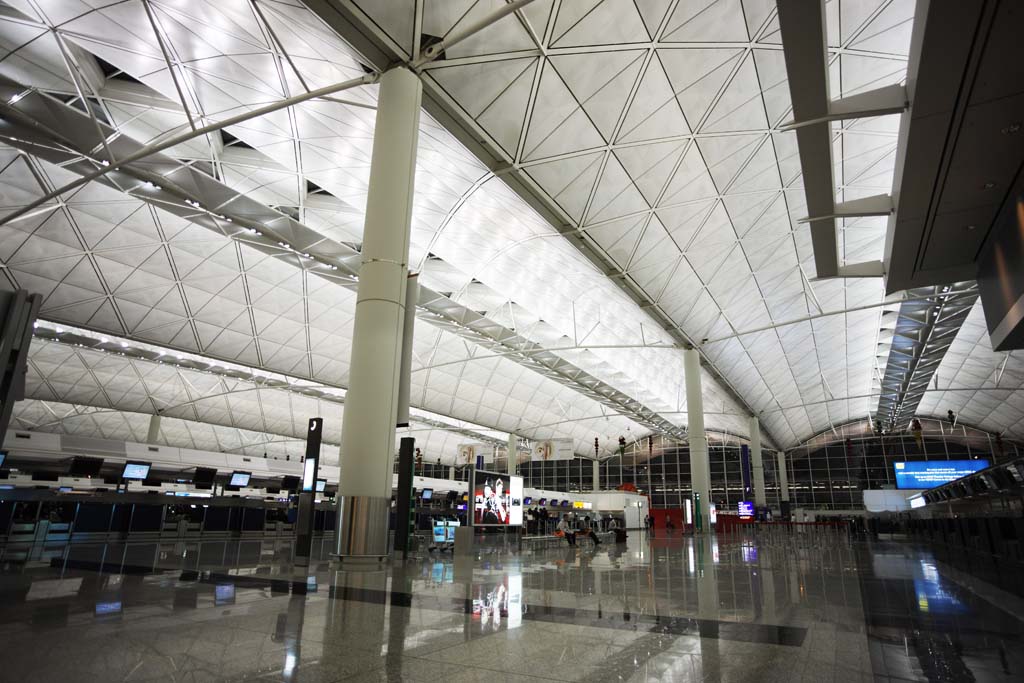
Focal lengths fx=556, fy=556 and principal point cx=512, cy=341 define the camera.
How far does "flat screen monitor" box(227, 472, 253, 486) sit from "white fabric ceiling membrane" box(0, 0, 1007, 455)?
32.1 feet

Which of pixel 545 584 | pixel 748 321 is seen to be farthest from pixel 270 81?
pixel 748 321

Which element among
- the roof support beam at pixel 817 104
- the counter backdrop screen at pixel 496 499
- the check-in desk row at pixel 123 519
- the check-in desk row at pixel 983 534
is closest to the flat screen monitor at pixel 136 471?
the check-in desk row at pixel 123 519

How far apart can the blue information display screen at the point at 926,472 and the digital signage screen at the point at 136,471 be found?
5508 centimetres

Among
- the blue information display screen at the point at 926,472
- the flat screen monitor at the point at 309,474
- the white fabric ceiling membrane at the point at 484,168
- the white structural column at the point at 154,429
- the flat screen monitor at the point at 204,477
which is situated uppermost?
the white fabric ceiling membrane at the point at 484,168

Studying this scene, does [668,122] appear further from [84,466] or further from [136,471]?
[136,471]

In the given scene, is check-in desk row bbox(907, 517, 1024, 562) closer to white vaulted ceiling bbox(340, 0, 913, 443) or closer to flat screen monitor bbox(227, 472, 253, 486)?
white vaulted ceiling bbox(340, 0, 913, 443)

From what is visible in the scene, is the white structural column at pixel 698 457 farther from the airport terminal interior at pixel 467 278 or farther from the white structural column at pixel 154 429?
the white structural column at pixel 154 429

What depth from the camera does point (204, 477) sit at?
90.7 feet

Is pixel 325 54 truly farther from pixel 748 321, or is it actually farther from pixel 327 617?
pixel 748 321

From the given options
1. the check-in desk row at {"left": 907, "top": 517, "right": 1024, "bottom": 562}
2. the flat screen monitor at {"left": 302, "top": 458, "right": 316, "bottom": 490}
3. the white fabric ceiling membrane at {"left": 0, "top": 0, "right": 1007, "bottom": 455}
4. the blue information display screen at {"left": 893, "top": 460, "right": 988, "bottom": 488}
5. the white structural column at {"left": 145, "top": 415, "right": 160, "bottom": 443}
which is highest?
the white fabric ceiling membrane at {"left": 0, "top": 0, "right": 1007, "bottom": 455}

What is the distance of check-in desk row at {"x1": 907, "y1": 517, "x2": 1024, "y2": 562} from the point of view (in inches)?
488

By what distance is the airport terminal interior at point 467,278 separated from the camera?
16.6ft

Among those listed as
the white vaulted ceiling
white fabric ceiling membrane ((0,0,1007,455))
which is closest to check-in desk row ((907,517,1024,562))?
the white vaulted ceiling

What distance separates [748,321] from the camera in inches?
1411
